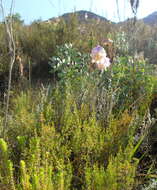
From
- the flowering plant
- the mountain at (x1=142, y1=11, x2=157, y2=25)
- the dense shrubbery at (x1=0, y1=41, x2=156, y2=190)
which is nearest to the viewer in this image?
the dense shrubbery at (x1=0, y1=41, x2=156, y2=190)

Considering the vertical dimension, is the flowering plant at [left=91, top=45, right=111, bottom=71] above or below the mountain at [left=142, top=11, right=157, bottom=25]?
below

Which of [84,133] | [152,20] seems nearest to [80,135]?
[84,133]

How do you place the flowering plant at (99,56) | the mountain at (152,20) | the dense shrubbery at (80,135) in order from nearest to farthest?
1. the dense shrubbery at (80,135)
2. the flowering plant at (99,56)
3. the mountain at (152,20)

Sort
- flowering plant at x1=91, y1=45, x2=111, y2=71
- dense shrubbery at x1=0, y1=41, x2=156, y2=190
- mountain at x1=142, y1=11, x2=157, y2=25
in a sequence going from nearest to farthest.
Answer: dense shrubbery at x1=0, y1=41, x2=156, y2=190, flowering plant at x1=91, y1=45, x2=111, y2=71, mountain at x1=142, y1=11, x2=157, y2=25

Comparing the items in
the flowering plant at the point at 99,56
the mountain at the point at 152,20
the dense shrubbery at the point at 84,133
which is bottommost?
the dense shrubbery at the point at 84,133

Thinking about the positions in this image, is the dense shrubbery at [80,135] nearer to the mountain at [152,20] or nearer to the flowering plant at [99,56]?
the flowering plant at [99,56]

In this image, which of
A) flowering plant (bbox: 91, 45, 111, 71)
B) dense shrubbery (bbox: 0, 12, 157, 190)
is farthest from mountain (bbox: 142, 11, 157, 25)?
flowering plant (bbox: 91, 45, 111, 71)

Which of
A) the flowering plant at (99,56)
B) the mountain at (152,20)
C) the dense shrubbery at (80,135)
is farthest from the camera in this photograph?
the mountain at (152,20)

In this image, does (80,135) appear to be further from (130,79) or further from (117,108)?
(130,79)

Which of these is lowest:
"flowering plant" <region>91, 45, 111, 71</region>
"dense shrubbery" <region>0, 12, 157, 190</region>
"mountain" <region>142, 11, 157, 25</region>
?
"dense shrubbery" <region>0, 12, 157, 190</region>

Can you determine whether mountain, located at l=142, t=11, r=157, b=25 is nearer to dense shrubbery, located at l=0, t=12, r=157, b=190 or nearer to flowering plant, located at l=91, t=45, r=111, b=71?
dense shrubbery, located at l=0, t=12, r=157, b=190

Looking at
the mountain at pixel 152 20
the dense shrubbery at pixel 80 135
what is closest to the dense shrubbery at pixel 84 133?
the dense shrubbery at pixel 80 135

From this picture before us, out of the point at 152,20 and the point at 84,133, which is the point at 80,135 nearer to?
the point at 84,133

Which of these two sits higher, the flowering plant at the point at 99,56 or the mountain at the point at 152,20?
the mountain at the point at 152,20
